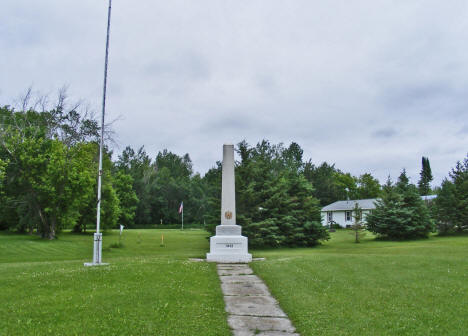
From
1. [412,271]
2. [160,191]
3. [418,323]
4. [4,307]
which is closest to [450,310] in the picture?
[418,323]

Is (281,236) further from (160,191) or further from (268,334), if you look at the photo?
(160,191)

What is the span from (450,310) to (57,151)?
1082 inches

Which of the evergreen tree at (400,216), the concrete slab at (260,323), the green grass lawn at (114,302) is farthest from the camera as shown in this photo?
the evergreen tree at (400,216)

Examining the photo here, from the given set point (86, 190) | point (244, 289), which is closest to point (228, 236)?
point (244, 289)

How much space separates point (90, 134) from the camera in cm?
4059

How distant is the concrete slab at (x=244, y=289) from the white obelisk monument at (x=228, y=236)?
4523 millimetres

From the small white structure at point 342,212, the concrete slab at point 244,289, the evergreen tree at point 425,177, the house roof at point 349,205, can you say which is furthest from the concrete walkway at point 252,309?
the evergreen tree at point 425,177

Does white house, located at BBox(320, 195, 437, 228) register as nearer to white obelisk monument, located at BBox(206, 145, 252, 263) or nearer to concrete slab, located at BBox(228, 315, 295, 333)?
white obelisk monument, located at BBox(206, 145, 252, 263)

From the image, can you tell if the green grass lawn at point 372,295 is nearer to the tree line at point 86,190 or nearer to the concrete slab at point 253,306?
the concrete slab at point 253,306

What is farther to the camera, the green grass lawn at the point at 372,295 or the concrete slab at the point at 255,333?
the green grass lawn at the point at 372,295

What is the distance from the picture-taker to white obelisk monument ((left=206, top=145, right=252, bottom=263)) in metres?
13.5

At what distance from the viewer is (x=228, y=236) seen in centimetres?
1378

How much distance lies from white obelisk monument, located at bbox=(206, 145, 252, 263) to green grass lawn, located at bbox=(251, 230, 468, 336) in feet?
4.43

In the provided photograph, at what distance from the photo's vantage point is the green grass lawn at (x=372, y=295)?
5833 millimetres
